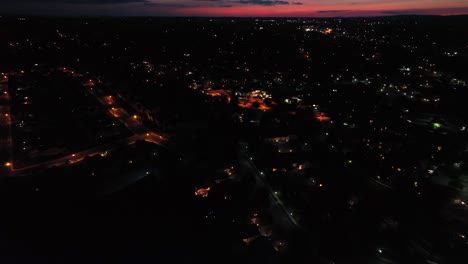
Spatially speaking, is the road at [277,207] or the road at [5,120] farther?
the road at [5,120]

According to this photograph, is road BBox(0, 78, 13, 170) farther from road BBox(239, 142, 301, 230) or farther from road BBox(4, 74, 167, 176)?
road BBox(239, 142, 301, 230)

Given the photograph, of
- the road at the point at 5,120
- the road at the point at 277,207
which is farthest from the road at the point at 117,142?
the road at the point at 277,207

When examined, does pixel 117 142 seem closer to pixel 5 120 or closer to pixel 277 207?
pixel 5 120

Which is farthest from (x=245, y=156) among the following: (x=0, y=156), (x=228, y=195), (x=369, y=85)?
(x=369, y=85)

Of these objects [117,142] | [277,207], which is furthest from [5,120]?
[277,207]

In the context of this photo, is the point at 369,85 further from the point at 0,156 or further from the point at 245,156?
the point at 0,156

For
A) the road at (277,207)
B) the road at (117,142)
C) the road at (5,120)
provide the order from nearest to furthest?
1. the road at (277,207)
2. the road at (117,142)
3. the road at (5,120)

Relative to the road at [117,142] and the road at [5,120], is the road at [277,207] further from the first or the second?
the road at [5,120]

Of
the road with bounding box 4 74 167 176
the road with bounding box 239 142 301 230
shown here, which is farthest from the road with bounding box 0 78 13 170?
the road with bounding box 239 142 301 230
